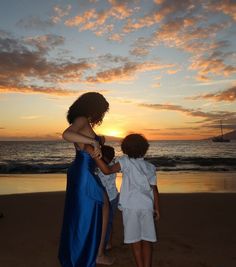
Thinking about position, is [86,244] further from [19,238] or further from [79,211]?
[19,238]

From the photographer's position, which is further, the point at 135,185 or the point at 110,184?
the point at 110,184

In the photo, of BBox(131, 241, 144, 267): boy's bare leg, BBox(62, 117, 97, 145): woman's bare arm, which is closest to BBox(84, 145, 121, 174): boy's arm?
BBox(62, 117, 97, 145): woman's bare arm

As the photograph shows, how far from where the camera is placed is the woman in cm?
347

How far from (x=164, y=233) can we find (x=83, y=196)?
9.19 feet

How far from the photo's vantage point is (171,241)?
5.32 metres

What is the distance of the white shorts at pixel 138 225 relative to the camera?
3586 millimetres

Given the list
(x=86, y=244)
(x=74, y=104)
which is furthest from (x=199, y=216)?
(x=74, y=104)

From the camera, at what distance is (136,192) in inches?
141

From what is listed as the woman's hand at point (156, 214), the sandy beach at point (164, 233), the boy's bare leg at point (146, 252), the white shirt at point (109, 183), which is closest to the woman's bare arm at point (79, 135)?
the woman's hand at point (156, 214)

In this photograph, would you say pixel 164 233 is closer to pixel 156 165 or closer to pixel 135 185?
pixel 135 185

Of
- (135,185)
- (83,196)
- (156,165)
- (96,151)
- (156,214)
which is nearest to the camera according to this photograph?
(96,151)

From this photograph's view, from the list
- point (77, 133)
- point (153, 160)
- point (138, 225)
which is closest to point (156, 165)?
point (153, 160)

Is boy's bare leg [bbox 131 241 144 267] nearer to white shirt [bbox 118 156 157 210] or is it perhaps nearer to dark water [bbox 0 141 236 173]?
white shirt [bbox 118 156 157 210]

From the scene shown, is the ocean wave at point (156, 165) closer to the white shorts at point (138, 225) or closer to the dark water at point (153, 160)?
the dark water at point (153, 160)
